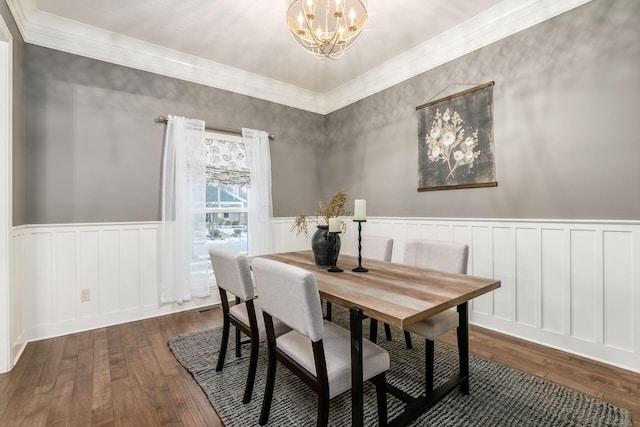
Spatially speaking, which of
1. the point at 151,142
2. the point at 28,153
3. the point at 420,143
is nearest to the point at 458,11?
the point at 420,143

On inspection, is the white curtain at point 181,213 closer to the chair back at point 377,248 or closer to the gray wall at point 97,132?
the gray wall at point 97,132

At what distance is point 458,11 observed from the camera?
2.51 meters

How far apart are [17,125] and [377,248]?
2.96 meters

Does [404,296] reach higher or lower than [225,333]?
higher

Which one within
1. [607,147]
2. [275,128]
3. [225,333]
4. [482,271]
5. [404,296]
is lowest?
[225,333]

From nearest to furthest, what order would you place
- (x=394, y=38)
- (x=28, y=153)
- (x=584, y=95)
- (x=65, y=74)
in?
(x=584, y=95)
(x=28, y=153)
(x=65, y=74)
(x=394, y=38)

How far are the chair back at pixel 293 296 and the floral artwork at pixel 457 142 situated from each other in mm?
2169

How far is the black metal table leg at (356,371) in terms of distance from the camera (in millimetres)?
1208

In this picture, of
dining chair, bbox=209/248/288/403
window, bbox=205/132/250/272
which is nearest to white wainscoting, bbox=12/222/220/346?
window, bbox=205/132/250/272

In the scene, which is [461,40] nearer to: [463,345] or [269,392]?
[463,345]

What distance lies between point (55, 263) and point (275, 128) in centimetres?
266

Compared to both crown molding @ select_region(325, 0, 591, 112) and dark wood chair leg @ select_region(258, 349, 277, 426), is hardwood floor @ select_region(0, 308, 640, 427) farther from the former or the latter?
crown molding @ select_region(325, 0, 591, 112)

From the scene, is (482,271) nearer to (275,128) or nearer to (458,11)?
(458,11)

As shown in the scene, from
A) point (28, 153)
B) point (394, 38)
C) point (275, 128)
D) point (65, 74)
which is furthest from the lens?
point (275, 128)
